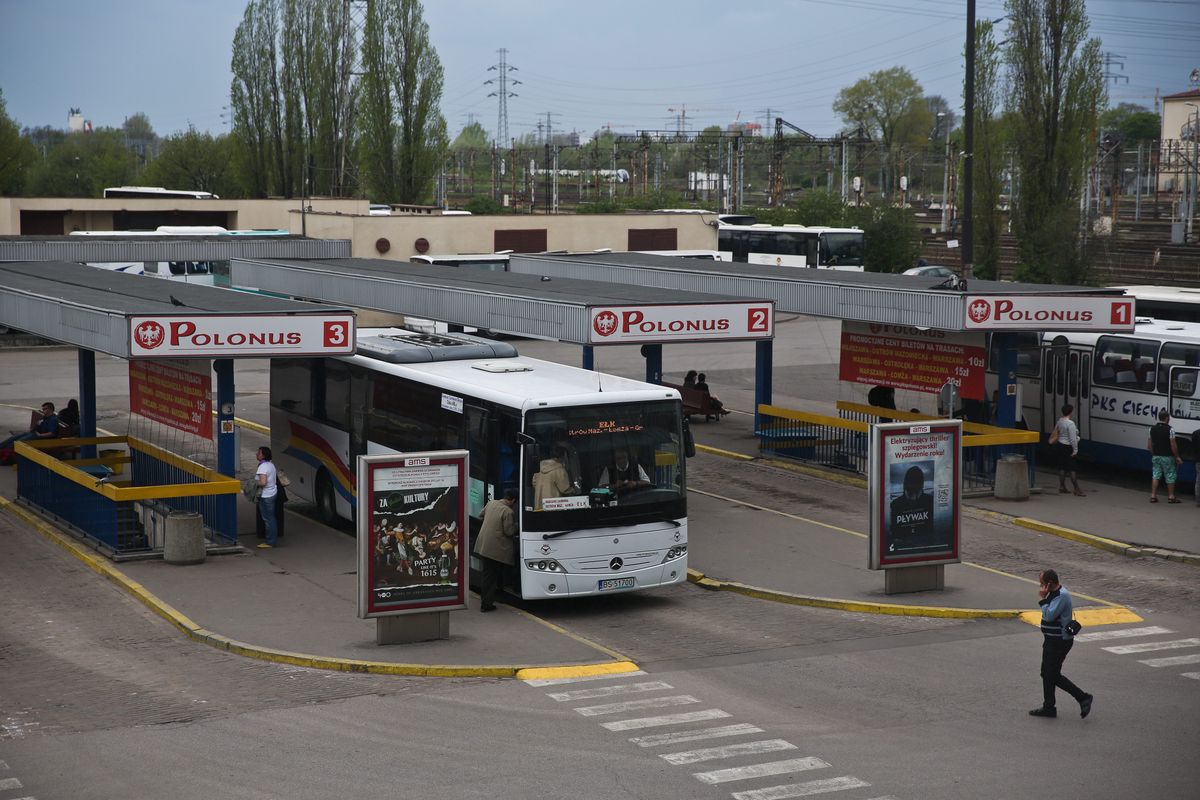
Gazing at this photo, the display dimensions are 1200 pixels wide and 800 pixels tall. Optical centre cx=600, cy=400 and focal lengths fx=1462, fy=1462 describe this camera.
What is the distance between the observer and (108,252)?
40.6 metres

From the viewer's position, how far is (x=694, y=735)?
12.2 m

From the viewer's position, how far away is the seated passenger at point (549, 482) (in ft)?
53.0

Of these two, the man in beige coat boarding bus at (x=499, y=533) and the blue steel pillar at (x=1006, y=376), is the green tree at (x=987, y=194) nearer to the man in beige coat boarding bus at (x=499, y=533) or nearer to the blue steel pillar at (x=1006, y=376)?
the blue steel pillar at (x=1006, y=376)

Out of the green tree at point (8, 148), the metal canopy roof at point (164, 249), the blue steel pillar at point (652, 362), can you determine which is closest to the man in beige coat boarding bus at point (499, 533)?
the blue steel pillar at point (652, 362)

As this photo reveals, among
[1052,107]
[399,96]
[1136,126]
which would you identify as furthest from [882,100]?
[1052,107]

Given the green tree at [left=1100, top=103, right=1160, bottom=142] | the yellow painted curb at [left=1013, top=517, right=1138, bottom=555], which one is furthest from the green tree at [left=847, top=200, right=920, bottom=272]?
the green tree at [left=1100, top=103, right=1160, bottom=142]

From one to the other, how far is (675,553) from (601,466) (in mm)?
1451

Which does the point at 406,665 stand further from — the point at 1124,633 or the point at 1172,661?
the point at 1124,633

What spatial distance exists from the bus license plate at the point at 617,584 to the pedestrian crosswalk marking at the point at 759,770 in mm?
5255

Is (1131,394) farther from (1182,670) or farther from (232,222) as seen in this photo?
(232,222)

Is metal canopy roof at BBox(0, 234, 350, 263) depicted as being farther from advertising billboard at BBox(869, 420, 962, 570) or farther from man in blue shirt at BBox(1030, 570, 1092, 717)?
man in blue shirt at BBox(1030, 570, 1092, 717)

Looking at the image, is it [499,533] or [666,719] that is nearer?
[666,719]

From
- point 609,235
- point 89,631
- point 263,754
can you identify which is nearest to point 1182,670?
point 263,754

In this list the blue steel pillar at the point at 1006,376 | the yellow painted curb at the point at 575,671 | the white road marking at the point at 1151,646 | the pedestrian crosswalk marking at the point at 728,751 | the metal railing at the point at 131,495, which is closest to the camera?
the pedestrian crosswalk marking at the point at 728,751
